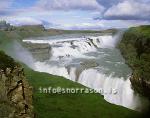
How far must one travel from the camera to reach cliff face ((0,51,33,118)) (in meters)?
25.9

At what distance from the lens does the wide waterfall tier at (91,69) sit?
237 ft

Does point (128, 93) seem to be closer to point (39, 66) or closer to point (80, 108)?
point (80, 108)

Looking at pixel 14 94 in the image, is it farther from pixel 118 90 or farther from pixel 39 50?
pixel 39 50

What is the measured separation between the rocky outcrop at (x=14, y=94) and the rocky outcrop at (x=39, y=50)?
81302 mm

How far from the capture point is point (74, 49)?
402ft

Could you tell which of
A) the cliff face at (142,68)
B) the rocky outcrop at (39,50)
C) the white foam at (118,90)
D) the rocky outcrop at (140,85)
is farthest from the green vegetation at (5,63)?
the rocky outcrop at (39,50)

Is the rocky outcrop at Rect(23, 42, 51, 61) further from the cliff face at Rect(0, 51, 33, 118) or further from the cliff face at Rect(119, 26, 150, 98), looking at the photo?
the cliff face at Rect(0, 51, 33, 118)

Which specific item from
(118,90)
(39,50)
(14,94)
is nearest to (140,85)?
(118,90)

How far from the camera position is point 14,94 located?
1074 inches

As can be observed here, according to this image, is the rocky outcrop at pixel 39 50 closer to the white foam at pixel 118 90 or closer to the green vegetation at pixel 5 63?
the white foam at pixel 118 90

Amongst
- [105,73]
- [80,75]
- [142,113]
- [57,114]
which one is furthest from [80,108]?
[80,75]

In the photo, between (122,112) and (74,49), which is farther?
(74,49)

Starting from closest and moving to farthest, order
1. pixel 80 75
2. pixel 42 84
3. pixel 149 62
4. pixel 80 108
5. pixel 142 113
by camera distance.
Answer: pixel 80 108
pixel 142 113
pixel 42 84
pixel 149 62
pixel 80 75

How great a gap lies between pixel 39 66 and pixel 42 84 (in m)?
29.9
